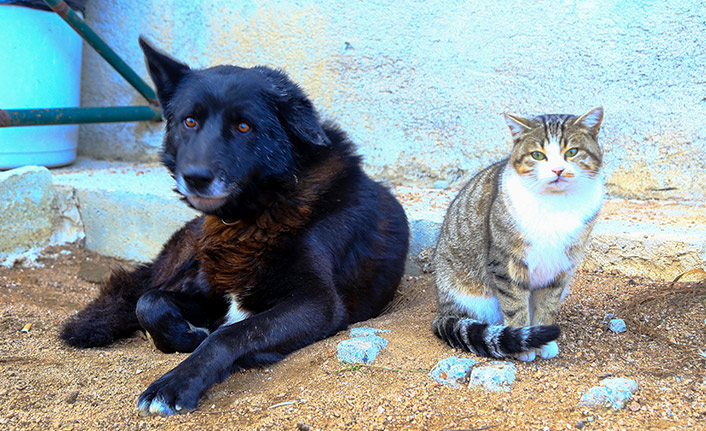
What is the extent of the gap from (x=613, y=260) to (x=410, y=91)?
1911 mm

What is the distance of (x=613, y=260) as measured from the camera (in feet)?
11.2

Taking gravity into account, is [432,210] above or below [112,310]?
above

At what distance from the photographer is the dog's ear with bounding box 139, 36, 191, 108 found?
2.92 metres

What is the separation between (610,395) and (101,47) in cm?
438

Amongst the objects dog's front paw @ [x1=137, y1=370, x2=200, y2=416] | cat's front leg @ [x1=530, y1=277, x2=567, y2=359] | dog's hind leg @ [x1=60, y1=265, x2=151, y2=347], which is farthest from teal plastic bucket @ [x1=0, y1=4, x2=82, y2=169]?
cat's front leg @ [x1=530, y1=277, x2=567, y2=359]

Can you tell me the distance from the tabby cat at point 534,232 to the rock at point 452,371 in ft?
0.50

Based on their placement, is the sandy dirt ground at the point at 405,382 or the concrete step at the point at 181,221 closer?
the sandy dirt ground at the point at 405,382

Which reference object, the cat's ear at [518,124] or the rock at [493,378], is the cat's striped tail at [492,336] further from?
the cat's ear at [518,124]

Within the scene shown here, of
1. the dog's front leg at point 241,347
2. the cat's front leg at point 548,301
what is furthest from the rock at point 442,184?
the cat's front leg at point 548,301

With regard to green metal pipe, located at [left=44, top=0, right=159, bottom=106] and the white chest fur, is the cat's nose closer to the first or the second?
the white chest fur

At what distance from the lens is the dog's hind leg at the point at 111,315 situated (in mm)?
3127

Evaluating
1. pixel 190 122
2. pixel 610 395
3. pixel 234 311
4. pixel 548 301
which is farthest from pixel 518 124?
pixel 234 311

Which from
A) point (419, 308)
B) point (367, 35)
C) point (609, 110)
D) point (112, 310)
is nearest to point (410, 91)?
point (367, 35)

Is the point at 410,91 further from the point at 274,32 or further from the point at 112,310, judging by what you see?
the point at 112,310
